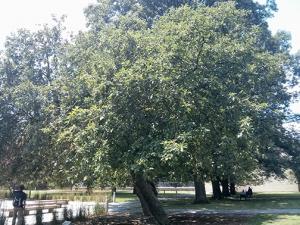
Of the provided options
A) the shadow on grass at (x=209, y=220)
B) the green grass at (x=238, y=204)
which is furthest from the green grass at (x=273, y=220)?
the green grass at (x=238, y=204)

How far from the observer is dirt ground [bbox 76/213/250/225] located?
17344 mm

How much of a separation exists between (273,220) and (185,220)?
3802 mm

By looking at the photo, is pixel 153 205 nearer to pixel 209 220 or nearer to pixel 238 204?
pixel 209 220

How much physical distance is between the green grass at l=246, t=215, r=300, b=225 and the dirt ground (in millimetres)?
389

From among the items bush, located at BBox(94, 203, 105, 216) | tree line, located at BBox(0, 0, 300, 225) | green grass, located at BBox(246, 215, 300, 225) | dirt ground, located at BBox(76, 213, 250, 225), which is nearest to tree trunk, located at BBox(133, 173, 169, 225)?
tree line, located at BBox(0, 0, 300, 225)

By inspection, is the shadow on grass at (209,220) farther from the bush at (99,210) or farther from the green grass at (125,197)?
the green grass at (125,197)

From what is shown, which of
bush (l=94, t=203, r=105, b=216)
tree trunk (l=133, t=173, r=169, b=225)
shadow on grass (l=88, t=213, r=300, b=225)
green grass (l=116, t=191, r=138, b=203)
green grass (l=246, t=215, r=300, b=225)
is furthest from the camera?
green grass (l=116, t=191, r=138, b=203)

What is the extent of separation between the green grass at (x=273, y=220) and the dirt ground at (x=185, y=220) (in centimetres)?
39

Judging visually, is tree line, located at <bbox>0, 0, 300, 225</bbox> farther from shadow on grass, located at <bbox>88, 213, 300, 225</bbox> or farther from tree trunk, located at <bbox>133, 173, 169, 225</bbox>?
shadow on grass, located at <bbox>88, 213, 300, 225</bbox>

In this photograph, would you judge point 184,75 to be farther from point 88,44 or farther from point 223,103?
point 88,44

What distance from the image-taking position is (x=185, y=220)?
1842cm

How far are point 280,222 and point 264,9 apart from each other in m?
19.1

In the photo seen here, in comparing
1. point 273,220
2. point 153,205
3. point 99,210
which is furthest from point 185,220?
point 99,210

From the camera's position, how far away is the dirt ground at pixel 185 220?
17344 mm
